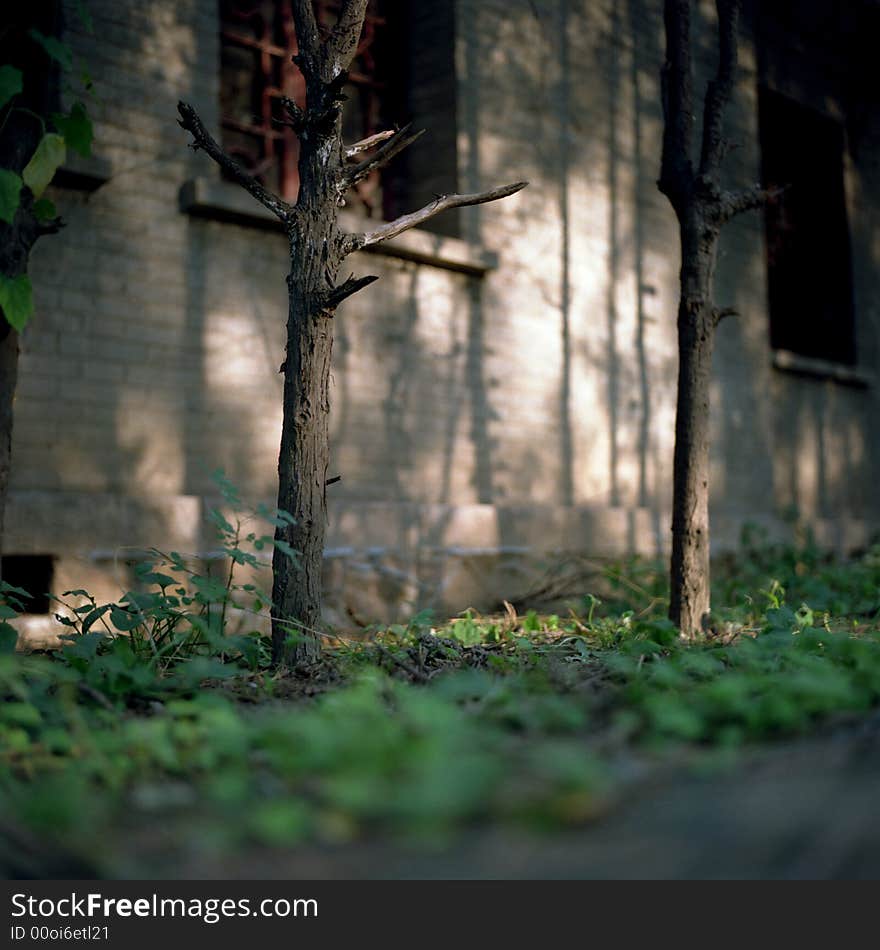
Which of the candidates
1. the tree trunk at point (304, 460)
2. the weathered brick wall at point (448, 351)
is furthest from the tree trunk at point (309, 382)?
the weathered brick wall at point (448, 351)

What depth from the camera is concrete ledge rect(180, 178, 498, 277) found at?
14.4 feet

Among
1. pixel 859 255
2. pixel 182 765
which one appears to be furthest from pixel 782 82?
pixel 182 765

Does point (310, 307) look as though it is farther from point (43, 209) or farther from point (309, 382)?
point (43, 209)

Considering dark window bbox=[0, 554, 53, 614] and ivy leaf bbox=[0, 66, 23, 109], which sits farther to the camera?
dark window bbox=[0, 554, 53, 614]

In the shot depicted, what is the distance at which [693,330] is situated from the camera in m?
3.88

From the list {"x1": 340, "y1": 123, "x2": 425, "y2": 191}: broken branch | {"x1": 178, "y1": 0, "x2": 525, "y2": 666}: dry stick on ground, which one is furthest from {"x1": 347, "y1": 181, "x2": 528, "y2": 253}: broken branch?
{"x1": 340, "y1": 123, "x2": 425, "y2": 191}: broken branch

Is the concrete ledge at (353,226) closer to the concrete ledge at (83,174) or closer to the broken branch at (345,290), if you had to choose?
the concrete ledge at (83,174)

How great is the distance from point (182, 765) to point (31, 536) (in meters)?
2.41

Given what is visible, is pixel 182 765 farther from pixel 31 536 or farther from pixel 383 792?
pixel 31 536

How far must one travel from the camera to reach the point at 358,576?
187 inches

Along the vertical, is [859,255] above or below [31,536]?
above

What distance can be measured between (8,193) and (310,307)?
2.90 ft

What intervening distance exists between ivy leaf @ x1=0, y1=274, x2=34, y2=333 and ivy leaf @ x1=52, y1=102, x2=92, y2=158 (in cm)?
45

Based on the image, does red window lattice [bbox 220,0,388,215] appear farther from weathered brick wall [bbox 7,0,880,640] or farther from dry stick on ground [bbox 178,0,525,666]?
dry stick on ground [bbox 178,0,525,666]
